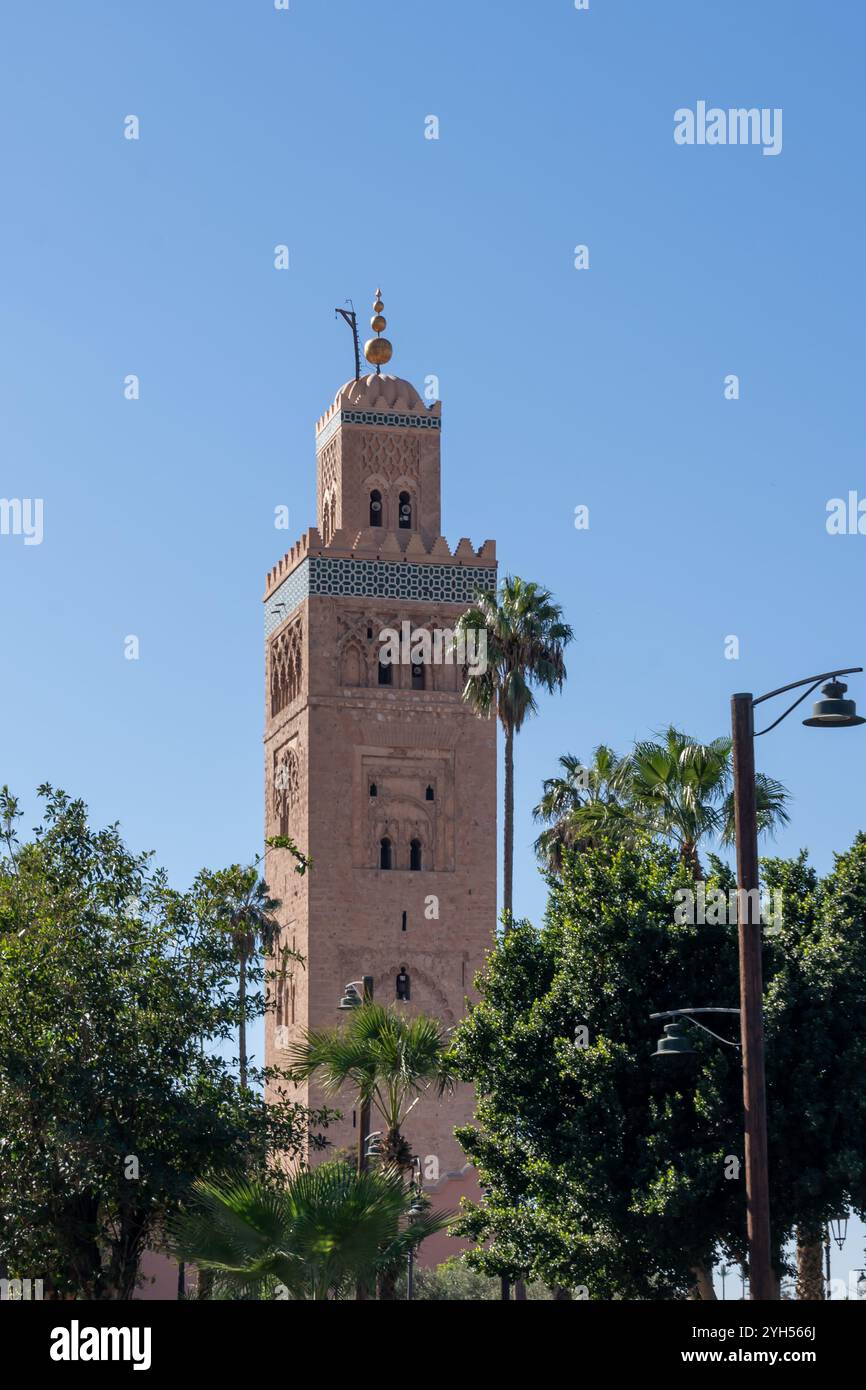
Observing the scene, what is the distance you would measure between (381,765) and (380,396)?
1217cm

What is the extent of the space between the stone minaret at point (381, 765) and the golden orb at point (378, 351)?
1735mm

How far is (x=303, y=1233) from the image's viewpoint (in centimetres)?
Result: 2095

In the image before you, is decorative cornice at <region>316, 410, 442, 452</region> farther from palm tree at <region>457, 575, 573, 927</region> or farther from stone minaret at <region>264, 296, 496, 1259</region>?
palm tree at <region>457, 575, 573, 927</region>

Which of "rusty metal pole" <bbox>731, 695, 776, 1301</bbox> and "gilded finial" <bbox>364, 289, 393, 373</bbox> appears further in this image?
"gilded finial" <bbox>364, 289, 393, 373</bbox>

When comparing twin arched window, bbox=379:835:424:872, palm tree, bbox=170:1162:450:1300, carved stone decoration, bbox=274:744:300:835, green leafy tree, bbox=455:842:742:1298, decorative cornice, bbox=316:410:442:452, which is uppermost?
decorative cornice, bbox=316:410:442:452

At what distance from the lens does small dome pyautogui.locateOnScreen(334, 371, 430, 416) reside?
69.9 m

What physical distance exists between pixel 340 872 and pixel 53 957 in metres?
35.6

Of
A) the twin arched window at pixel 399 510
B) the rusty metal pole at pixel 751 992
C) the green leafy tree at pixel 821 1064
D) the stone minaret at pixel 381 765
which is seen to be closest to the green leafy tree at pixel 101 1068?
the green leafy tree at pixel 821 1064

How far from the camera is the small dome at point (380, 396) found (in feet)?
229

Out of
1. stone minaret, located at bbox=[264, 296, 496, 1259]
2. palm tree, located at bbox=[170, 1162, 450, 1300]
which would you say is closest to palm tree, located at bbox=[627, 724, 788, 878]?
palm tree, located at bbox=[170, 1162, 450, 1300]

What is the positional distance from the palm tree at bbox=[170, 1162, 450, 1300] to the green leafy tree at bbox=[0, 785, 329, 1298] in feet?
25.9

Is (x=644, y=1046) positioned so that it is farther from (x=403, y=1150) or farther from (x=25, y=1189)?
(x=25, y=1189)

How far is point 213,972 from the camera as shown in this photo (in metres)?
31.3

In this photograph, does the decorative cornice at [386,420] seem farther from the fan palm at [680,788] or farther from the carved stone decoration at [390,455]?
the fan palm at [680,788]
